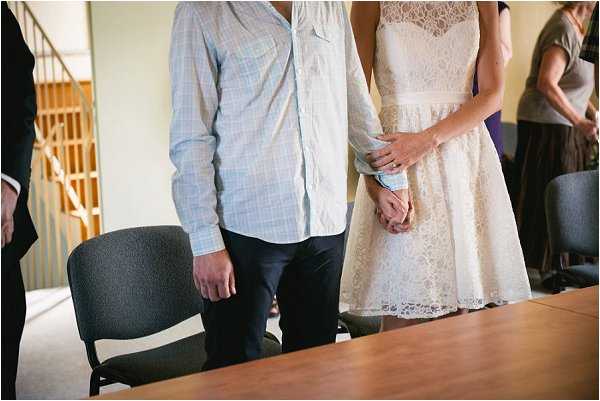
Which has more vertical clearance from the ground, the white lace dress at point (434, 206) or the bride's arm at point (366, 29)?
the bride's arm at point (366, 29)

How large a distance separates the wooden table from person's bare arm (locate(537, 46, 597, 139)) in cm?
300

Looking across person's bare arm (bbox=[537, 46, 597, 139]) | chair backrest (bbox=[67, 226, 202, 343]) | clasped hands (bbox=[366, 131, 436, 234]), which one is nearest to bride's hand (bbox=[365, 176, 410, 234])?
clasped hands (bbox=[366, 131, 436, 234])

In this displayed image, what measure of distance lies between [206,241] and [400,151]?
1.95ft

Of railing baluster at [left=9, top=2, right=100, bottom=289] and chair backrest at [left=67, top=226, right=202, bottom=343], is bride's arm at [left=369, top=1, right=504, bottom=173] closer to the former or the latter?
chair backrest at [left=67, top=226, right=202, bottom=343]

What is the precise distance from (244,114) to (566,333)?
0.79m

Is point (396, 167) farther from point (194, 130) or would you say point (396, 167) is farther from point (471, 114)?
point (194, 130)

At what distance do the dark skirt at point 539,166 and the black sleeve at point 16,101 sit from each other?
3.23 metres

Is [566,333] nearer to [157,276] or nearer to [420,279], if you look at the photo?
[420,279]

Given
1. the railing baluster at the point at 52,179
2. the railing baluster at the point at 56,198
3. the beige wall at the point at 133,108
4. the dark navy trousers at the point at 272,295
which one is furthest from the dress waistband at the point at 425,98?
the railing baluster at the point at 56,198

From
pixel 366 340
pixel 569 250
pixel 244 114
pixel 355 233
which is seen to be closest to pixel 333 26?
pixel 244 114

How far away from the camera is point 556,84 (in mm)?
4203

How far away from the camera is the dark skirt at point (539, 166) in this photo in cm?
437

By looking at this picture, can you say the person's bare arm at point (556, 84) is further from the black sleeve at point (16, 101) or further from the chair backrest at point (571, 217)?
the black sleeve at point (16, 101)

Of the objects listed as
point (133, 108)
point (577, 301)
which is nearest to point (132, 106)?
point (133, 108)
